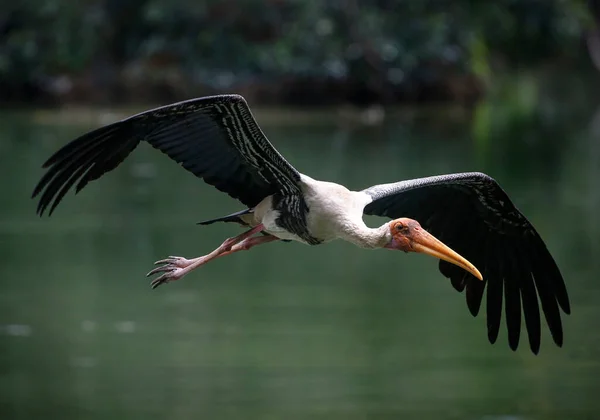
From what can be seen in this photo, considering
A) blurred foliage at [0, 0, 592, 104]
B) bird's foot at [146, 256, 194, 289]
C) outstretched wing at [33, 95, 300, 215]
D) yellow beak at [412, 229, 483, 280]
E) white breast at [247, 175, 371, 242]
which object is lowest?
yellow beak at [412, 229, 483, 280]

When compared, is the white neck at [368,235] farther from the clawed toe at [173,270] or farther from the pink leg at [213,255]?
the clawed toe at [173,270]

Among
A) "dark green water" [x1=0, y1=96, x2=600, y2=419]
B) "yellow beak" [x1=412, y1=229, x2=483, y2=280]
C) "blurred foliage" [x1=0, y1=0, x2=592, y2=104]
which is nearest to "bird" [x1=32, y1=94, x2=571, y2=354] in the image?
"yellow beak" [x1=412, y1=229, x2=483, y2=280]

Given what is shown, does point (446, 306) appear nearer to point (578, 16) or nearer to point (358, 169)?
point (358, 169)

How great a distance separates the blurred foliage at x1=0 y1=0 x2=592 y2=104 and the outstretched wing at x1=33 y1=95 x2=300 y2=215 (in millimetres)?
22723

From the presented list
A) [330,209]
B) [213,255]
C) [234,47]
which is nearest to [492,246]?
[330,209]

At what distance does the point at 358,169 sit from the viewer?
70.5 feet

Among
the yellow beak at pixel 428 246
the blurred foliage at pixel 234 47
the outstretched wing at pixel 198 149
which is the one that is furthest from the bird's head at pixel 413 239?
the blurred foliage at pixel 234 47

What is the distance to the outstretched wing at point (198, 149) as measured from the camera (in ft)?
24.1

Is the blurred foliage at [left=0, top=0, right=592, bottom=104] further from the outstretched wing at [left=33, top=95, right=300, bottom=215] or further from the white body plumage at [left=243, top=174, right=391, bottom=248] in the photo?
the white body plumage at [left=243, top=174, right=391, bottom=248]

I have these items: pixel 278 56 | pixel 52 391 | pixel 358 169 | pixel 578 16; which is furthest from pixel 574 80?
pixel 52 391

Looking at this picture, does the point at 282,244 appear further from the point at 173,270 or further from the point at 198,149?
the point at 198,149

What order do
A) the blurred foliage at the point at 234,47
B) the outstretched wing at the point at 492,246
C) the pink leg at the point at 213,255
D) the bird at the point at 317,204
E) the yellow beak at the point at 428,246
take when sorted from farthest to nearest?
1. the blurred foliage at the point at 234,47
2. the outstretched wing at the point at 492,246
3. the pink leg at the point at 213,255
4. the yellow beak at the point at 428,246
5. the bird at the point at 317,204

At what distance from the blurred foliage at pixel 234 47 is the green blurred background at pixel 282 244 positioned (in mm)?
53

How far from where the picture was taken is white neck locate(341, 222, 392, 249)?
7.88 metres
